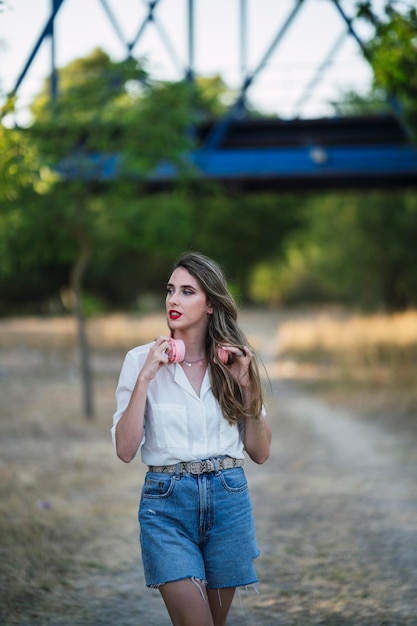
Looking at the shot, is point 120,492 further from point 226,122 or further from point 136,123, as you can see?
point 226,122

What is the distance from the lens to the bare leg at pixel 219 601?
3.53m

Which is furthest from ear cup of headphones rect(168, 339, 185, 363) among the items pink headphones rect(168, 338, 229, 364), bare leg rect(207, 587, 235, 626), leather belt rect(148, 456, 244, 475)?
bare leg rect(207, 587, 235, 626)

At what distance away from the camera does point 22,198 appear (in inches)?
457

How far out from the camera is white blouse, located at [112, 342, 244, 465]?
349 centimetres

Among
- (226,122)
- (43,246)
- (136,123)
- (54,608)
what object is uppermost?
(226,122)

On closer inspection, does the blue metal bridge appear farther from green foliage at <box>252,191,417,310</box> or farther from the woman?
the woman

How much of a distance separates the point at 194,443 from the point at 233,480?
0.70 feet

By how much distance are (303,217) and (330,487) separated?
3040 cm

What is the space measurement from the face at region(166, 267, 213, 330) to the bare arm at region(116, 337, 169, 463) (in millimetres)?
212

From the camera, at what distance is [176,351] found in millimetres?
3510

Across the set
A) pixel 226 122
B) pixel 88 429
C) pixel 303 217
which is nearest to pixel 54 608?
pixel 88 429

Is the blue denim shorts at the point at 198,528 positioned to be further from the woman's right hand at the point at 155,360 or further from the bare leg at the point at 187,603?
the woman's right hand at the point at 155,360

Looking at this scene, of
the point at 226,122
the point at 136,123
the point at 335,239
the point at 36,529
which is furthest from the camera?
the point at 335,239

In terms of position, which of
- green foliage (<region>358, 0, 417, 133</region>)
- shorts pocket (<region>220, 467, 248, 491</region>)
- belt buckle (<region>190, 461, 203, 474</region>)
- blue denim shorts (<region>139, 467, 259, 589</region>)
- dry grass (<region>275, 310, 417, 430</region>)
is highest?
green foliage (<region>358, 0, 417, 133</region>)
